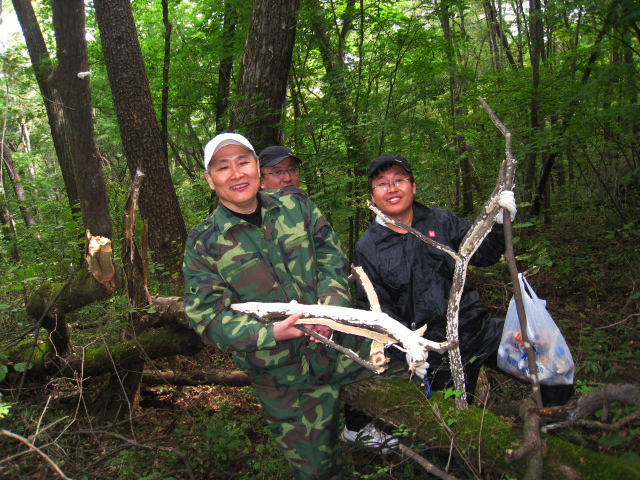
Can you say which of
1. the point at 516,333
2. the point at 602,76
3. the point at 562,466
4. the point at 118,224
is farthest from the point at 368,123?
the point at 118,224

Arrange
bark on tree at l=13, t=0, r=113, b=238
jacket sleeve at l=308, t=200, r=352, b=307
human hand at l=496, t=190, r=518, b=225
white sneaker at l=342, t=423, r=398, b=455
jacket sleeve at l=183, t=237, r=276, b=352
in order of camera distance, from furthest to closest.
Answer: bark on tree at l=13, t=0, r=113, b=238 → white sneaker at l=342, t=423, r=398, b=455 → jacket sleeve at l=308, t=200, r=352, b=307 → jacket sleeve at l=183, t=237, r=276, b=352 → human hand at l=496, t=190, r=518, b=225

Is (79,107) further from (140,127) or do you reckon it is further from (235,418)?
(235,418)

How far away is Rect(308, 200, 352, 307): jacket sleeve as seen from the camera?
8.04ft

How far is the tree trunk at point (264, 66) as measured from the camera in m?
4.71

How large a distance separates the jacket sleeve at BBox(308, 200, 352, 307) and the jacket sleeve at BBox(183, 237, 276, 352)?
45 cm

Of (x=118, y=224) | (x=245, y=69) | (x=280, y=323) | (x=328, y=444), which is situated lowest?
(x=328, y=444)

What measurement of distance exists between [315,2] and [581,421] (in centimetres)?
535

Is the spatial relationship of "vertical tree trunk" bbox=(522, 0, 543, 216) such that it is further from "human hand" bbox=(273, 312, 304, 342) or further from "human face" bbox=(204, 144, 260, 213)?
"human hand" bbox=(273, 312, 304, 342)

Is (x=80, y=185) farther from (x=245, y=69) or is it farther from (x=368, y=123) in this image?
(x=368, y=123)

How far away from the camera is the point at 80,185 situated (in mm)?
5477

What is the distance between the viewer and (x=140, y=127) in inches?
220

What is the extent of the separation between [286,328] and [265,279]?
0.38m

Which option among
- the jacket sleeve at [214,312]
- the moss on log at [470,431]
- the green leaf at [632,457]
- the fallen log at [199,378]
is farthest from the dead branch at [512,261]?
the fallen log at [199,378]

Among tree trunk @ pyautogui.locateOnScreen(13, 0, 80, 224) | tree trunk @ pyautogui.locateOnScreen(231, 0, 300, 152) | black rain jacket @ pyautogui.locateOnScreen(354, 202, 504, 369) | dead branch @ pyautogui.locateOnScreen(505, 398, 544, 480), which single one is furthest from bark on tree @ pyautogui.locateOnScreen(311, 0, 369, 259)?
tree trunk @ pyautogui.locateOnScreen(13, 0, 80, 224)
